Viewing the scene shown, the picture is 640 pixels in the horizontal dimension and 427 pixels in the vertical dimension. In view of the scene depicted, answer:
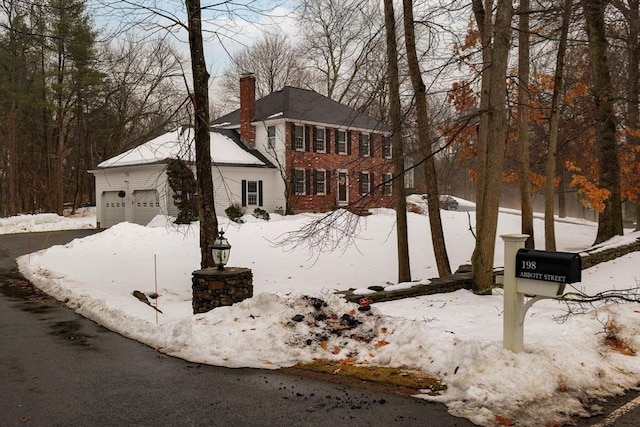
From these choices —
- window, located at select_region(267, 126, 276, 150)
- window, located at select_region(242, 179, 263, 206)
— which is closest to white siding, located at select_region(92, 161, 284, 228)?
window, located at select_region(242, 179, 263, 206)

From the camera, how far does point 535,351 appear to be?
18.0 ft

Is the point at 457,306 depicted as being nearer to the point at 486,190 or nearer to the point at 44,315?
the point at 486,190

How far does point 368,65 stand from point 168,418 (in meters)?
10.6

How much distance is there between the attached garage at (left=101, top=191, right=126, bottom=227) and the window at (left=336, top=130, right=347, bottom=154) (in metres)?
13.5

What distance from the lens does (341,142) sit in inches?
1362

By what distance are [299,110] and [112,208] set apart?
1239 centimetres

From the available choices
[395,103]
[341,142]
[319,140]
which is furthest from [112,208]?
[395,103]

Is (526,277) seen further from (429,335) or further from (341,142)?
(341,142)

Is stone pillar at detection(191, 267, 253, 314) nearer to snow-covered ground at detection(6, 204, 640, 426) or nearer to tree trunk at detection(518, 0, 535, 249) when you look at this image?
snow-covered ground at detection(6, 204, 640, 426)

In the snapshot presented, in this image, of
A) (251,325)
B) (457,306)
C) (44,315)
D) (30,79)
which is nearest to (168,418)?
(251,325)

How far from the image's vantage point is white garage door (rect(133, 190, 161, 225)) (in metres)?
28.1

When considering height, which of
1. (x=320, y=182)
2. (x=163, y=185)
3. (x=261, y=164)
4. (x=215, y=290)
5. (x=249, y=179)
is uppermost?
(x=261, y=164)

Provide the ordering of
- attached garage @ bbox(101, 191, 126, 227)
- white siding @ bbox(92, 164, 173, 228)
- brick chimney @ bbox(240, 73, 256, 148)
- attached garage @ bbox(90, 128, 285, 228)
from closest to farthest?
white siding @ bbox(92, 164, 173, 228), attached garage @ bbox(90, 128, 285, 228), attached garage @ bbox(101, 191, 126, 227), brick chimney @ bbox(240, 73, 256, 148)

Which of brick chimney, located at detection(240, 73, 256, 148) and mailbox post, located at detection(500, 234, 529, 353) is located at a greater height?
brick chimney, located at detection(240, 73, 256, 148)
